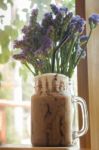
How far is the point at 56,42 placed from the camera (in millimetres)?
879

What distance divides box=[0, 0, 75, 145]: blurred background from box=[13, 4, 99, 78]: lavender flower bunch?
8.0 inches

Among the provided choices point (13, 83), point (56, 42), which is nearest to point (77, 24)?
point (56, 42)

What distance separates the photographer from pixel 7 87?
1114 millimetres

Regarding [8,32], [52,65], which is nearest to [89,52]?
[52,65]

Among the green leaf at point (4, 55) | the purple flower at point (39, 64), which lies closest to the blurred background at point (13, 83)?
the green leaf at point (4, 55)

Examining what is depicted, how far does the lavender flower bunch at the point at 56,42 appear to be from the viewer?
869 millimetres

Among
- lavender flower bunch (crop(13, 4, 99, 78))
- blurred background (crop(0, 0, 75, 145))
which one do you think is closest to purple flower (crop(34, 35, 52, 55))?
lavender flower bunch (crop(13, 4, 99, 78))

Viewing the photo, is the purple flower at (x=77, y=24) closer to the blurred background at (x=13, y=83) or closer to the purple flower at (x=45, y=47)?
the purple flower at (x=45, y=47)

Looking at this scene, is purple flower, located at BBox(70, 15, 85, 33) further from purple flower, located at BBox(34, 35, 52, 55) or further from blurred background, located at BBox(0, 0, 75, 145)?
blurred background, located at BBox(0, 0, 75, 145)

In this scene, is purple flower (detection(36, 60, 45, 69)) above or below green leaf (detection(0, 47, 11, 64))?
below

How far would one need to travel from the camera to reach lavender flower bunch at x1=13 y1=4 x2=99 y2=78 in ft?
2.85

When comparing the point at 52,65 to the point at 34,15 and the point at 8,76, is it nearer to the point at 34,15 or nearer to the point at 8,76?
the point at 34,15

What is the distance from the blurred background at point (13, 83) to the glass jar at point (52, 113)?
243mm

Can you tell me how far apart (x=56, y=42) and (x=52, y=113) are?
0.68 feet
